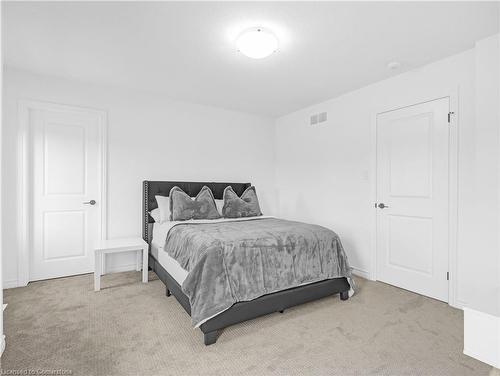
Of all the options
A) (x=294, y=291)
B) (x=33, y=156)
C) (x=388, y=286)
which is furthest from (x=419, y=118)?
(x=33, y=156)

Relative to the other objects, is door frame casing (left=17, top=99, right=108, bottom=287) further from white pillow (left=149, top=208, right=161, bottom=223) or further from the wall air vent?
the wall air vent

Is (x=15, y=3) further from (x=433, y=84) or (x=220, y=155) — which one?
(x=433, y=84)

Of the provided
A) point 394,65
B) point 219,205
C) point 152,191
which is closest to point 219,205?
point 219,205

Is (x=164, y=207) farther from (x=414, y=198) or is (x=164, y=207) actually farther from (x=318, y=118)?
(x=414, y=198)

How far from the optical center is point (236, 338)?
2088 millimetres

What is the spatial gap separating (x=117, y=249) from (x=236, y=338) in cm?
183

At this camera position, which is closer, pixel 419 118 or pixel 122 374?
pixel 122 374

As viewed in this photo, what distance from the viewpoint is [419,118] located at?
299 cm

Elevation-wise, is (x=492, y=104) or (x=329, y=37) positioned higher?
(x=329, y=37)

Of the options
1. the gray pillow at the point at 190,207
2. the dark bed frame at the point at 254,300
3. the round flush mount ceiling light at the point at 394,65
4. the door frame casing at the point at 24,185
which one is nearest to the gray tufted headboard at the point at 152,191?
the dark bed frame at the point at 254,300

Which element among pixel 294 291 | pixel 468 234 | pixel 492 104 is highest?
pixel 492 104

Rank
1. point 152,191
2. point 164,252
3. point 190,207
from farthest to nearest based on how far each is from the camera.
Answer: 1. point 152,191
2. point 190,207
3. point 164,252

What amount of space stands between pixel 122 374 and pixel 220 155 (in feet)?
11.1

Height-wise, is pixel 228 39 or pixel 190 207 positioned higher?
pixel 228 39
